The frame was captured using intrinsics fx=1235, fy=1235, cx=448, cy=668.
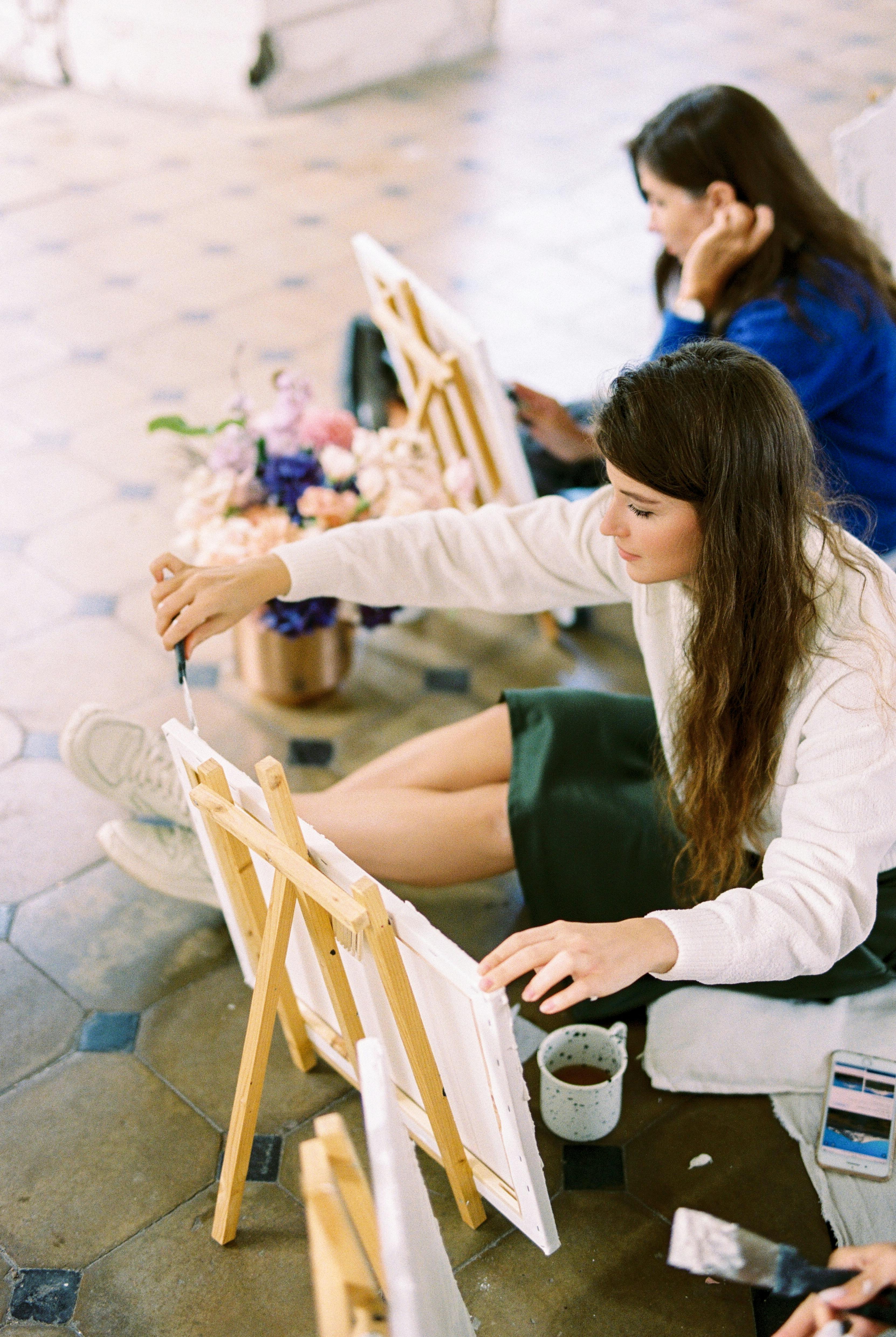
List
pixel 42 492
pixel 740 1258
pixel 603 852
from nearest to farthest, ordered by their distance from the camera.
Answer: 1. pixel 740 1258
2. pixel 603 852
3. pixel 42 492

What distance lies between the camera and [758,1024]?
186cm

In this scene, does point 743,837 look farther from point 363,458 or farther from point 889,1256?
point 363,458

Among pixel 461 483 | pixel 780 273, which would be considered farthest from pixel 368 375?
pixel 780 273

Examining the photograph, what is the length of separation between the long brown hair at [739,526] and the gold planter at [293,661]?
3.82 feet

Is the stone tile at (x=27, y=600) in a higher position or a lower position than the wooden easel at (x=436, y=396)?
lower

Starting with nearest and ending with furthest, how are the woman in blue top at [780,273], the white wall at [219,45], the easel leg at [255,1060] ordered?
the easel leg at [255,1060] → the woman in blue top at [780,273] → the white wall at [219,45]

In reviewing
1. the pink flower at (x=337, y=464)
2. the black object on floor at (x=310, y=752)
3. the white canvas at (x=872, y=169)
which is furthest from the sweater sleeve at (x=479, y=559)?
the white canvas at (x=872, y=169)

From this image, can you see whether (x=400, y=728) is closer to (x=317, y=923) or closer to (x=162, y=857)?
(x=162, y=857)

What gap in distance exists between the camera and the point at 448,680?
2.79 meters

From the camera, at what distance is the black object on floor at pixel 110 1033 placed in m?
1.95

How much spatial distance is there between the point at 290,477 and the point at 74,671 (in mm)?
744

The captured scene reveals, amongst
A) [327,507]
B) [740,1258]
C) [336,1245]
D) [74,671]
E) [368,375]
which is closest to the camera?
[336,1245]

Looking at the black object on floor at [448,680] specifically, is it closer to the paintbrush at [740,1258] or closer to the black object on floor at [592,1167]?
the black object on floor at [592,1167]

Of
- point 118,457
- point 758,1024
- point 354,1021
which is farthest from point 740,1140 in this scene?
point 118,457
